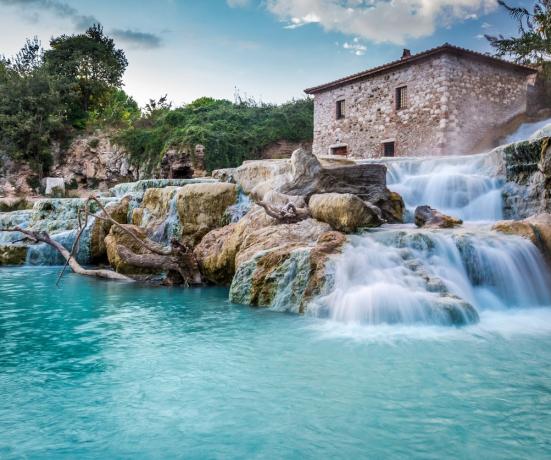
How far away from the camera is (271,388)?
3785mm

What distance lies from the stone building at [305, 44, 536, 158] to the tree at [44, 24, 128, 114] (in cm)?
1732

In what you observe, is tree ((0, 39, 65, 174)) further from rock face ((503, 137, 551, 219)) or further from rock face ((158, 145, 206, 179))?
rock face ((503, 137, 551, 219))

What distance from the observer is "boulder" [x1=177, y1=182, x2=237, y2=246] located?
1039 centimetres

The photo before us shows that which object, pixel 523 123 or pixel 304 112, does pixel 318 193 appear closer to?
pixel 523 123

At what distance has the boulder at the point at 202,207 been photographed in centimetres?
1039

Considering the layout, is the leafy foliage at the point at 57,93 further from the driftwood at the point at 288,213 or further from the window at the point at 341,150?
the driftwood at the point at 288,213

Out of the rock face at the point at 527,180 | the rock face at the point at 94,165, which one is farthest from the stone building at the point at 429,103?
the rock face at the point at 94,165

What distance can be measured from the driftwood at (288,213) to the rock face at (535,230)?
3.28 m

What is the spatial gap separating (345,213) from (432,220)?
1.78m

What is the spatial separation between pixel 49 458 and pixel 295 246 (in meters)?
4.94

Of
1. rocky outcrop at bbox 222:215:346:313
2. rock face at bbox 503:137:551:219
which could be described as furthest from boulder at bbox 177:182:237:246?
rock face at bbox 503:137:551:219

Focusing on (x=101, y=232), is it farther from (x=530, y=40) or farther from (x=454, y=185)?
(x=530, y=40)

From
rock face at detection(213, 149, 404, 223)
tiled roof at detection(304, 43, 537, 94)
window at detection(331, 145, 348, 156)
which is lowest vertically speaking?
rock face at detection(213, 149, 404, 223)

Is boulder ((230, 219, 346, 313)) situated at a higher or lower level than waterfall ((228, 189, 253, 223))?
lower
